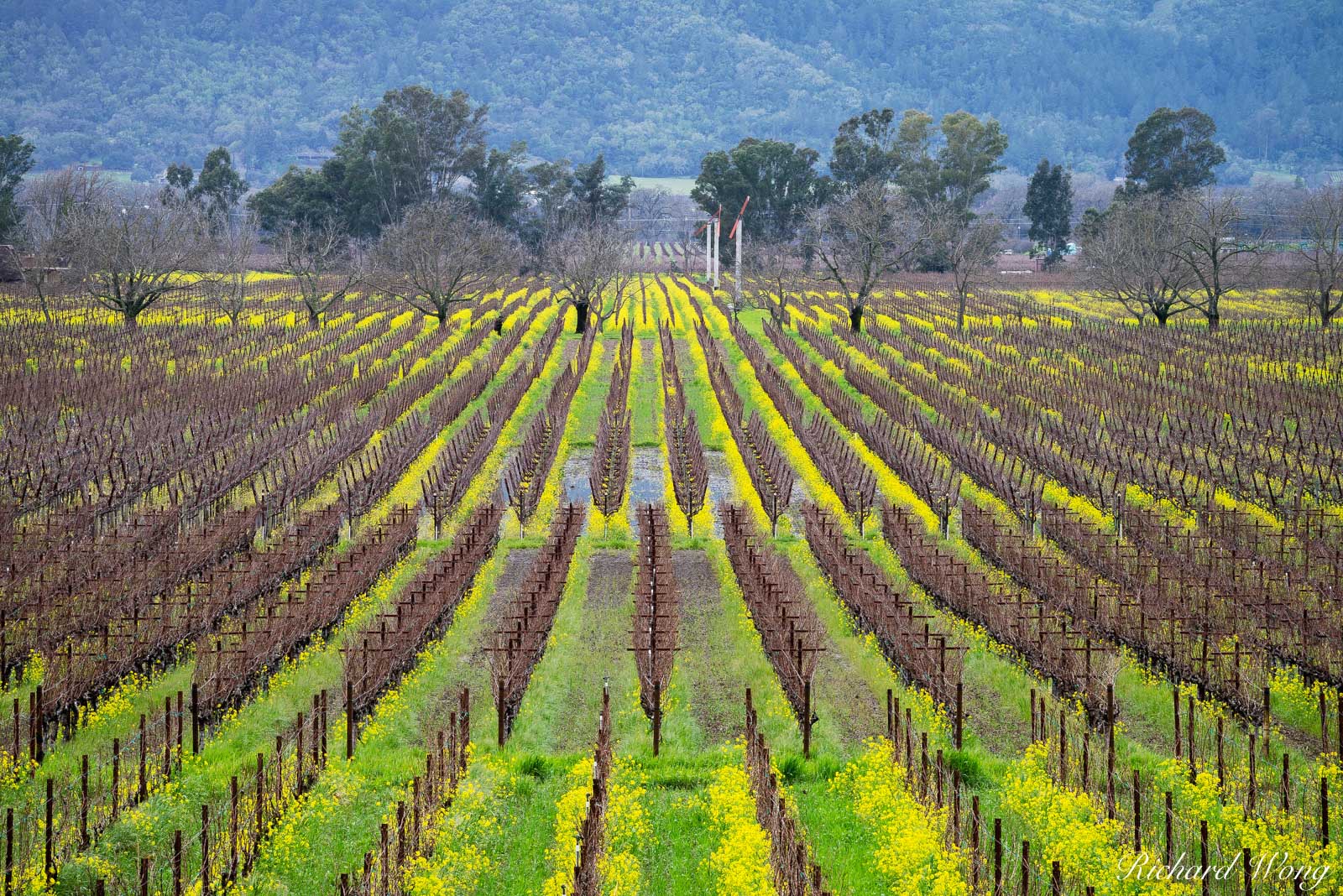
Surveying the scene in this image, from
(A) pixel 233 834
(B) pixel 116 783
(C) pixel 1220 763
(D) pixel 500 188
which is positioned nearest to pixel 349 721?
(B) pixel 116 783

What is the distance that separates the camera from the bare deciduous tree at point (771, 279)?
56.8m

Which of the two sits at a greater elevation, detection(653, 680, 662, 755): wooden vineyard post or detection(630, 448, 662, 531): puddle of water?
detection(630, 448, 662, 531): puddle of water

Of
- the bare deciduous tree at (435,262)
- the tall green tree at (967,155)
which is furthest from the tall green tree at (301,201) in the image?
the tall green tree at (967,155)

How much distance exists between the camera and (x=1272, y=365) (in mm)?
35094

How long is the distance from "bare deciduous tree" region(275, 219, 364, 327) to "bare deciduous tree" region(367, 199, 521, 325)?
1.71 metres

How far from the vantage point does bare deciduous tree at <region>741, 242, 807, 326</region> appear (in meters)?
56.8

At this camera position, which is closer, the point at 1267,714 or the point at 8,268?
the point at 1267,714

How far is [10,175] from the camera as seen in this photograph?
7556 cm

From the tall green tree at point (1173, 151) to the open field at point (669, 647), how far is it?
66.7m

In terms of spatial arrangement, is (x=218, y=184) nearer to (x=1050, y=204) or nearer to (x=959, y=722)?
(x=1050, y=204)

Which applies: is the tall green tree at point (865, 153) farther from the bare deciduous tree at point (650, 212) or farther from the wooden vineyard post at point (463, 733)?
the wooden vineyard post at point (463, 733)

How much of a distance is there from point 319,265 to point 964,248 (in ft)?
92.5

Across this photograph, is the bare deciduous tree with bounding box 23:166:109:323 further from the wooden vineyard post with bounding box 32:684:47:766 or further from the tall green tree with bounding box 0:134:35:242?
the wooden vineyard post with bounding box 32:684:47:766

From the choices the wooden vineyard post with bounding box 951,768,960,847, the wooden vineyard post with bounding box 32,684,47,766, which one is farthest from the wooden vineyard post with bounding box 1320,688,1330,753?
the wooden vineyard post with bounding box 32,684,47,766
